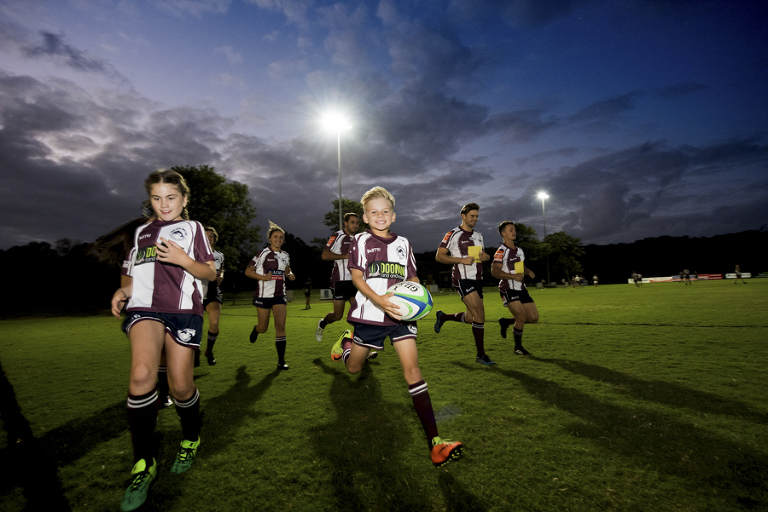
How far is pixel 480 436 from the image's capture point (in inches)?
122

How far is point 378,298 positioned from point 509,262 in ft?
14.5

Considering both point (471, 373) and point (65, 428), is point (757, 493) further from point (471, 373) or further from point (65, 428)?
point (65, 428)

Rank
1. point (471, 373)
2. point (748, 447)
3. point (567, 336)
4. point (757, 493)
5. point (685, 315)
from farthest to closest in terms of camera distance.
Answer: point (685, 315), point (567, 336), point (471, 373), point (748, 447), point (757, 493)

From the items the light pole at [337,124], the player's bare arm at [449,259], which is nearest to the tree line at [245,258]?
the player's bare arm at [449,259]

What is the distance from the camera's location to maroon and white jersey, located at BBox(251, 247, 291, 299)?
20.4 feet

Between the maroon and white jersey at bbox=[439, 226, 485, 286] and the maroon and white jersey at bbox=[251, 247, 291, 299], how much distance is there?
2.99 metres

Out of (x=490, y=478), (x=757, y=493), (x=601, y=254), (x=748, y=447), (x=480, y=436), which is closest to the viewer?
(x=757, y=493)

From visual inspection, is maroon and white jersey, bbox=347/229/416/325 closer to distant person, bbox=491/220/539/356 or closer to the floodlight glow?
distant person, bbox=491/220/539/356

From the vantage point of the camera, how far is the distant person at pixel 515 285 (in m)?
6.38

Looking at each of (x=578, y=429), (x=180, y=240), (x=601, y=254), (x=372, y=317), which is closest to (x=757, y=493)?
(x=578, y=429)

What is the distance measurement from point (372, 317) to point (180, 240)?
174cm

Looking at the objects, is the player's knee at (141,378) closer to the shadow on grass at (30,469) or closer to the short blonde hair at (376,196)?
the shadow on grass at (30,469)

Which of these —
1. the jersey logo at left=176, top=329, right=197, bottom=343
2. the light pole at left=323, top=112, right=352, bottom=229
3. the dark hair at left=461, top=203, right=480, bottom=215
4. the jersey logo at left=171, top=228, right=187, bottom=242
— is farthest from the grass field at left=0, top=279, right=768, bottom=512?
the light pole at left=323, top=112, right=352, bottom=229

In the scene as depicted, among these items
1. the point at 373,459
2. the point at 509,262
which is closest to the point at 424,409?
the point at 373,459
